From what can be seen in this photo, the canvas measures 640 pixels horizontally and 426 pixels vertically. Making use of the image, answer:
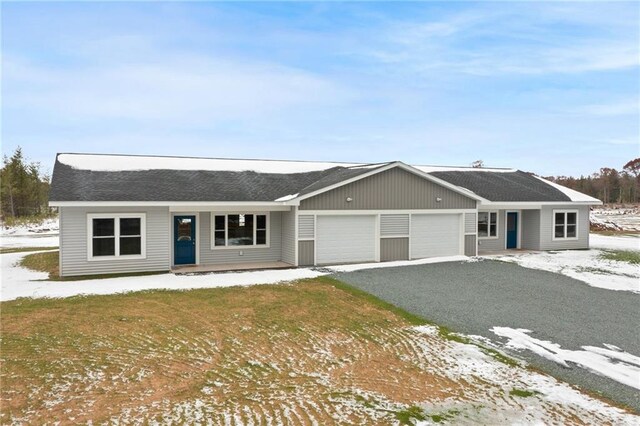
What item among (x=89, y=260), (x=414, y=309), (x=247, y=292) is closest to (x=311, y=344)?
(x=414, y=309)

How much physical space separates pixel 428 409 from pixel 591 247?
70.6ft

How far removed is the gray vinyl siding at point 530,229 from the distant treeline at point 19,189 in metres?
40.9

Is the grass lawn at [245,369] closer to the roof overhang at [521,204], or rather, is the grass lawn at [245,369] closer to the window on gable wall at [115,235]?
the window on gable wall at [115,235]

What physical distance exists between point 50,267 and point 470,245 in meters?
16.6

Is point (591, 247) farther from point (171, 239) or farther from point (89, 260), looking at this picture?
point (89, 260)

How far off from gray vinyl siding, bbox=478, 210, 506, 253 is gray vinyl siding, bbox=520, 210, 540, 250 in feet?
4.16

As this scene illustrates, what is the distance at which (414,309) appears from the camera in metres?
10.2

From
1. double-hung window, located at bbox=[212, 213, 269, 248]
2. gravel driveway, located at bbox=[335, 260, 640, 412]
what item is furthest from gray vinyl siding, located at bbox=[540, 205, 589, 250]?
double-hung window, located at bbox=[212, 213, 269, 248]

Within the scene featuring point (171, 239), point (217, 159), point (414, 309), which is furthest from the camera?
point (217, 159)

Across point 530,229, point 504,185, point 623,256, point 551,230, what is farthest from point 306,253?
point 623,256

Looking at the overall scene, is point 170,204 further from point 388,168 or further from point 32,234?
point 32,234

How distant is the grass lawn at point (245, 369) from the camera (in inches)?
209

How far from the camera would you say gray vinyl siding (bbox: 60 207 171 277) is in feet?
44.8

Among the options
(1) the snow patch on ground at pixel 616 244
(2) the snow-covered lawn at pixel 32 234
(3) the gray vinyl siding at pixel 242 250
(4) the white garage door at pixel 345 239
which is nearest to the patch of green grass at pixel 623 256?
(1) the snow patch on ground at pixel 616 244
